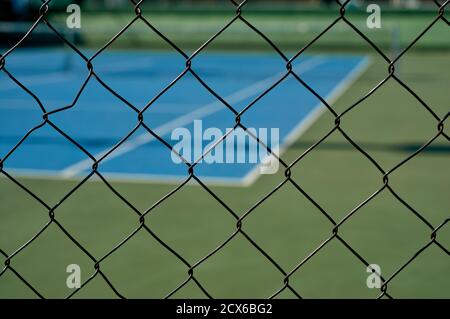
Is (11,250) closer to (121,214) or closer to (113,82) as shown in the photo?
(121,214)

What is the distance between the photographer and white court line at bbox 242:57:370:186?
6219 millimetres

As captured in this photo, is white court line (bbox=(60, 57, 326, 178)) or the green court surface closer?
the green court surface

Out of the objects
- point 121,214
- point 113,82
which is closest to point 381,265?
point 121,214

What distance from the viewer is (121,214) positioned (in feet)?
16.7

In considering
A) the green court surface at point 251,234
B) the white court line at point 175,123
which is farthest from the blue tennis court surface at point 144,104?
the green court surface at point 251,234

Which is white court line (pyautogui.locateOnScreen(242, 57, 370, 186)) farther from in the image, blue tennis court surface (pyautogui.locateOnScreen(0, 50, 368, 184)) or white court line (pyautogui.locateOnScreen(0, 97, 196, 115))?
white court line (pyautogui.locateOnScreen(0, 97, 196, 115))
